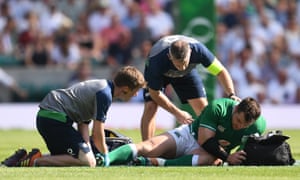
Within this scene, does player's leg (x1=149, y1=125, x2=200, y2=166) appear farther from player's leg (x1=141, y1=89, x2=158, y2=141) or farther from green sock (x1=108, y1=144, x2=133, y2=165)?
player's leg (x1=141, y1=89, x2=158, y2=141)

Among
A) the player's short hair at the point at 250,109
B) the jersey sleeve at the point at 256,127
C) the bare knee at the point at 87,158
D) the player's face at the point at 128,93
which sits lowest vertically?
the bare knee at the point at 87,158

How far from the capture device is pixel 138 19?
23.4 metres

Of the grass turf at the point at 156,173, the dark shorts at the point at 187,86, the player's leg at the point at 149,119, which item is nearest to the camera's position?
the grass turf at the point at 156,173

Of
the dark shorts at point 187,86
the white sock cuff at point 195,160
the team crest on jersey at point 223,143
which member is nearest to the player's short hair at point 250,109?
the team crest on jersey at point 223,143

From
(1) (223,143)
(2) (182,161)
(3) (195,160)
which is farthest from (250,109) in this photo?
(2) (182,161)

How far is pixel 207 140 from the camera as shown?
11.3 metres

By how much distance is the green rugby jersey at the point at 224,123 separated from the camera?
36.9 ft

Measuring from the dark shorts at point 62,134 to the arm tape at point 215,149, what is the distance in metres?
1.43

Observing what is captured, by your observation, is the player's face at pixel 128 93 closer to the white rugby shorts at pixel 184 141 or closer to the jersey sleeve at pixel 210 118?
the jersey sleeve at pixel 210 118

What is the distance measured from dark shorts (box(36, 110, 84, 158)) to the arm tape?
1.43 meters

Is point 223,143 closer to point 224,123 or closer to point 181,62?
point 224,123

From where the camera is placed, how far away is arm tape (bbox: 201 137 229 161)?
443 inches

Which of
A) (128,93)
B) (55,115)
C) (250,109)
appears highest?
(128,93)

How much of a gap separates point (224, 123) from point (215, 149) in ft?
1.02
